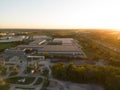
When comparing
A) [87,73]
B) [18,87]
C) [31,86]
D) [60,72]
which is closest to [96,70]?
[87,73]

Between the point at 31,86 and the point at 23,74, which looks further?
the point at 23,74

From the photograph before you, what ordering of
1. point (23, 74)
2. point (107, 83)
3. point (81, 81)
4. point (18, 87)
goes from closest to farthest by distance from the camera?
point (107, 83)
point (18, 87)
point (81, 81)
point (23, 74)

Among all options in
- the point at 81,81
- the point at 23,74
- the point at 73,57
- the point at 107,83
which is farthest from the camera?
the point at 73,57

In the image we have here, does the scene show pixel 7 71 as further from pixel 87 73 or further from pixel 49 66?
pixel 87 73

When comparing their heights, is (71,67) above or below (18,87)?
above

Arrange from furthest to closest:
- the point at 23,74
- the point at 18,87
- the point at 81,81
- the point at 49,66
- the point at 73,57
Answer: the point at 73,57 → the point at 49,66 → the point at 23,74 → the point at 81,81 → the point at 18,87

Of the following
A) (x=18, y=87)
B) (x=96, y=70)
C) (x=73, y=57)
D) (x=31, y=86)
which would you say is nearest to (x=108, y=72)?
(x=96, y=70)

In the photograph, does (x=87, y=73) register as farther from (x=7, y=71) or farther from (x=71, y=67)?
(x=7, y=71)

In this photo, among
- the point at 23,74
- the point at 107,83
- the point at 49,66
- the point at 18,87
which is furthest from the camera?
the point at 49,66

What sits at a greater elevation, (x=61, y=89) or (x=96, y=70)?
(x=96, y=70)
